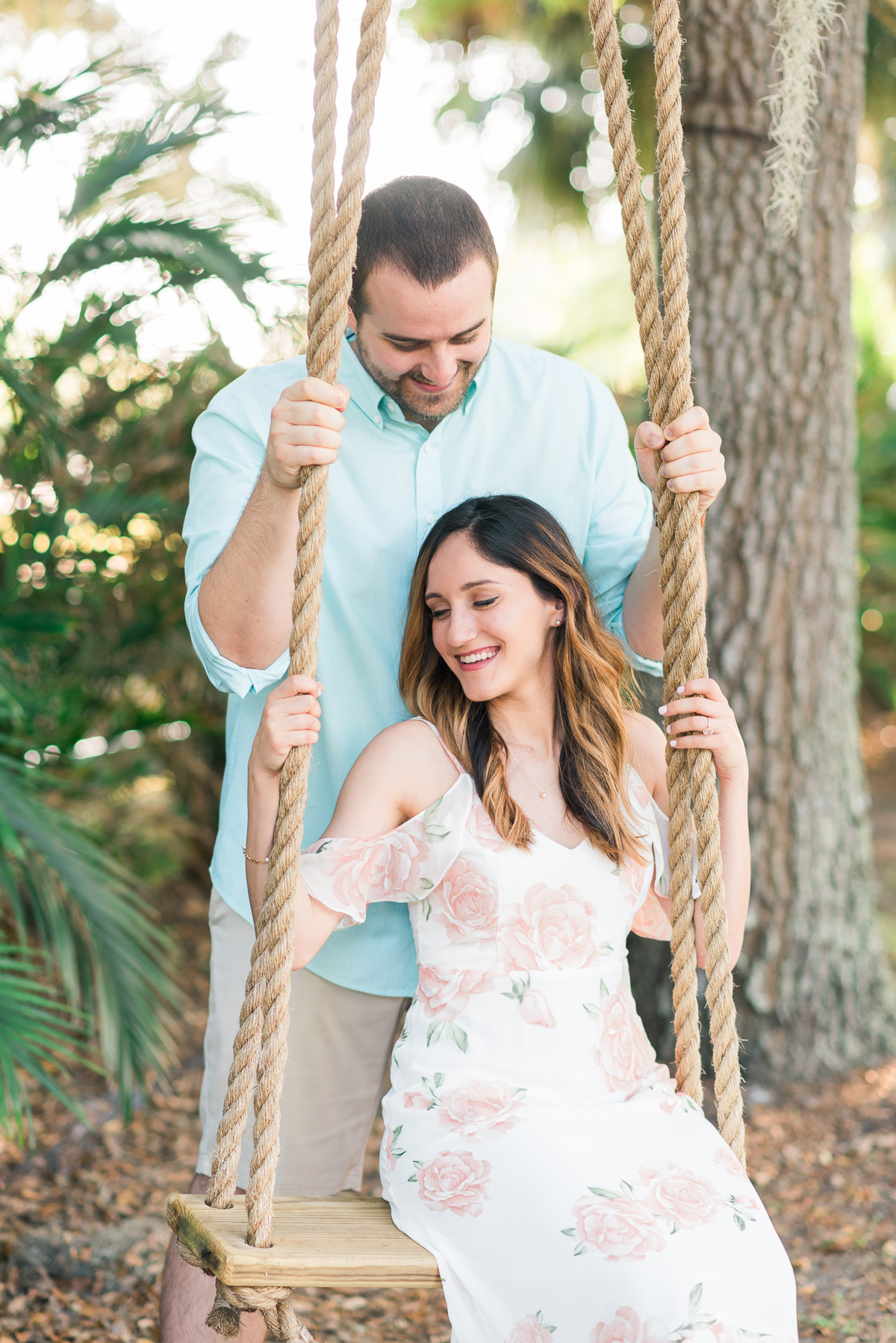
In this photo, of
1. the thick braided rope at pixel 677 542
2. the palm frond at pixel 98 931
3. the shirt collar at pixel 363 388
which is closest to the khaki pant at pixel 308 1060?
the thick braided rope at pixel 677 542

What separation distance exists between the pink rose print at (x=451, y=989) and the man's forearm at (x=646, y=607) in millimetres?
637

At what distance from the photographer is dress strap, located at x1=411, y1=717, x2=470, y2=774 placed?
6.00ft

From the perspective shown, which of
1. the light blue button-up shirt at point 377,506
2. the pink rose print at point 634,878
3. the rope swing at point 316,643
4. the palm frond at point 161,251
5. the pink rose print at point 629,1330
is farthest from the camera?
the palm frond at point 161,251

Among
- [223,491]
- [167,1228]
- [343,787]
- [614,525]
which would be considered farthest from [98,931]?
[614,525]

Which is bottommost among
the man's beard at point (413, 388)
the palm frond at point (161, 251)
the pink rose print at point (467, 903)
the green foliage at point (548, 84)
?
the pink rose print at point (467, 903)

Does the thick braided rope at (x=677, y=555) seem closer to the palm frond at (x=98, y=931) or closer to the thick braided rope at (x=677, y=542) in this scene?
the thick braided rope at (x=677, y=542)

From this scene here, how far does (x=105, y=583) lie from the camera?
395 centimetres

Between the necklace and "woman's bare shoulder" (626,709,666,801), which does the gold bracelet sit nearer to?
the necklace

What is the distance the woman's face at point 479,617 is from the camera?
184 centimetres

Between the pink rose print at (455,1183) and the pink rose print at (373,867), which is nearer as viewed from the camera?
the pink rose print at (455,1183)

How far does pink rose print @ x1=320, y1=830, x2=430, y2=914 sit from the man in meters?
0.20

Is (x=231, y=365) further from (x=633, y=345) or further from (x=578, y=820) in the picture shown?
(x=633, y=345)

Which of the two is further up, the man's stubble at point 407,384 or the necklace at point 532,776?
the man's stubble at point 407,384

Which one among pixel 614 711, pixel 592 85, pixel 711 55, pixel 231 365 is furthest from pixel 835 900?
pixel 592 85
